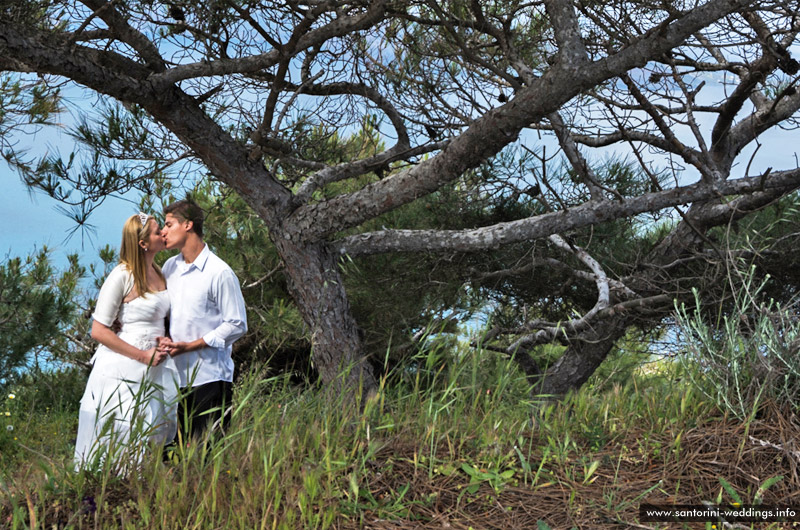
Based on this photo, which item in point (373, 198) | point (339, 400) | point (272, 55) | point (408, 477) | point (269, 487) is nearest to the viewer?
point (269, 487)

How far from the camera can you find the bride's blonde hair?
3410 mm

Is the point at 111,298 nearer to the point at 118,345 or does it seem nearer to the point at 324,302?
the point at 118,345

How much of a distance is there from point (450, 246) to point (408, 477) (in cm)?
227

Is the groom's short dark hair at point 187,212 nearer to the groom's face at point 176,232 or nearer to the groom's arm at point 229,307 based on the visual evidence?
the groom's face at point 176,232

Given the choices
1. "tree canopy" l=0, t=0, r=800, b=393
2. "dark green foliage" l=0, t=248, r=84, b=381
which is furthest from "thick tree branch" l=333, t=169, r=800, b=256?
"dark green foliage" l=0, t=248, r=84, b=381

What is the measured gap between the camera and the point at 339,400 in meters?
2.93

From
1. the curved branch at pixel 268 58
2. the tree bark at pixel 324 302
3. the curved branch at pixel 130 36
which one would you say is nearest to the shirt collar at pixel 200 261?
the curved branch at pixel 268 58

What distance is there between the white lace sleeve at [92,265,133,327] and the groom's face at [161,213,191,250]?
331 mm

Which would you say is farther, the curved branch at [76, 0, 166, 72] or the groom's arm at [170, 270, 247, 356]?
the curved branch at [76, 0, 166, 72]

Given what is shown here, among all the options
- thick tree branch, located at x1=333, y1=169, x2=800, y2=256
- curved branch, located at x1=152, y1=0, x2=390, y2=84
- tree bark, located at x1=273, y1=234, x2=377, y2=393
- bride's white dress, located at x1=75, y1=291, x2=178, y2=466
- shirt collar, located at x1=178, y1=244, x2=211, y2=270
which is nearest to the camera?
bride's white dress, located at x1=75, y1=291, x2=178, y2=466

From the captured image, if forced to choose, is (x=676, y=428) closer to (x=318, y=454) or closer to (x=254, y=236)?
(x=318, y=454)

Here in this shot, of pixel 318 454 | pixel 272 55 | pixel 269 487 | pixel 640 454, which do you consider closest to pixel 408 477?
pixel 318 454

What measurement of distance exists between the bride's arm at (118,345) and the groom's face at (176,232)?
1.80 ft

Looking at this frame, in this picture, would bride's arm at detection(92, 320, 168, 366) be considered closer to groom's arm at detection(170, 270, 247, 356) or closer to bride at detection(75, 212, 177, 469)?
bride at detection(75, 212, 177, 469)
